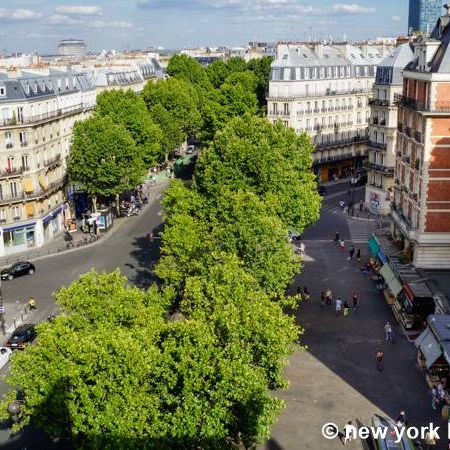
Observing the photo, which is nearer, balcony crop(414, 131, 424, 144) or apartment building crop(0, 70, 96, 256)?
balcony crop(414, 131, 424, 144)

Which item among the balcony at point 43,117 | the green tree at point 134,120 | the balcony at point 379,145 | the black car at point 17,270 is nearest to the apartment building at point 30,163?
the balcony at point 43,117

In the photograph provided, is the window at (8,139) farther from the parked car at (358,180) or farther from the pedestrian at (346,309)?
the parked car at (358,180)

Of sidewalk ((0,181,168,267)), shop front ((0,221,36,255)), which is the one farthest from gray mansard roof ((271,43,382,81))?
shop front ((0,221,36,255))

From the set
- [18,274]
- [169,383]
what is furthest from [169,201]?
[169,383]

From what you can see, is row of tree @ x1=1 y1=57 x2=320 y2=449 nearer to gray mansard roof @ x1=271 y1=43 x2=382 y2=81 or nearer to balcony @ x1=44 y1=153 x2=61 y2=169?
balcony @ x1=44 y1=153 x2=61 y2=169

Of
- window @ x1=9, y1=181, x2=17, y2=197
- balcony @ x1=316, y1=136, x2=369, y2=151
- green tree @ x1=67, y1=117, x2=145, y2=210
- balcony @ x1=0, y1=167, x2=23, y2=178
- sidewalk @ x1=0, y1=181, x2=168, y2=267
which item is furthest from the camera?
balcony @ x1=316, y1=136, x2=369, y2=151

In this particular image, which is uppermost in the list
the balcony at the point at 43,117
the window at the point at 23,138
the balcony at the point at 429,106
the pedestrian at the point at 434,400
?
the balcony at the point at 429,106
